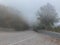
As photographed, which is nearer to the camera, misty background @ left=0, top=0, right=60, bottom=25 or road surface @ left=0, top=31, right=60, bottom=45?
road surface @ left=0, top=31, right=60, bottom=45

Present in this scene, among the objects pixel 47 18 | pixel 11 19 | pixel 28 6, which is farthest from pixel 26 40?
pixel 28 6

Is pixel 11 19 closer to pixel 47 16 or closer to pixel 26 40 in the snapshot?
pixel 47 16

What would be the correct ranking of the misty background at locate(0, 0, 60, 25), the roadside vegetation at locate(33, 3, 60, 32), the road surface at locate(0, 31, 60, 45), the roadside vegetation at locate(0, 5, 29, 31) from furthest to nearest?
the misty background at locate(0, 0, 60, 25), the roadside vegetation at locate(0, 5, 29, 31), the roadside vegetation at locate(33, 3, 60, 32), the road surface at locate(0, 31, 60, 45)

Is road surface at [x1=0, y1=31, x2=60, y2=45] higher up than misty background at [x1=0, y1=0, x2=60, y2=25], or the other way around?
misty background at [x1=0, y1=0, x2=60, y2=25]

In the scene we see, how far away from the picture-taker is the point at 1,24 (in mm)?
9289

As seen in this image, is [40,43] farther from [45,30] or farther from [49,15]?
[49,15]

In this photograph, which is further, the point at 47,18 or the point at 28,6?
the point at 28,6

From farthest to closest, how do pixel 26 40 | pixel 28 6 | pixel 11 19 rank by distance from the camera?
pixel 28 6, pixel 11 19, pixel 26 40

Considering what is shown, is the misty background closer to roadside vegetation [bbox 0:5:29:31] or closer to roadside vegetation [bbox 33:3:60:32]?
roadside vegetation [bbox 0:5:29:31]

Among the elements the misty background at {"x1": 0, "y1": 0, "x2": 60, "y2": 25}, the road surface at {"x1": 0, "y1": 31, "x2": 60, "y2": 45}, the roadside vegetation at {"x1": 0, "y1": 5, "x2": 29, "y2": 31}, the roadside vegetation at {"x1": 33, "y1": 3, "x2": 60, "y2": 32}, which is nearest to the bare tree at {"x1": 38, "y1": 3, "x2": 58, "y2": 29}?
the roadside vegetation at {"x1": 33, "y1": 3, "x2": 60, "y2": 32}

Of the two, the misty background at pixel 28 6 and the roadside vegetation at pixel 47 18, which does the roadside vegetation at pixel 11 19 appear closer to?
the misty background at pixel 28 6

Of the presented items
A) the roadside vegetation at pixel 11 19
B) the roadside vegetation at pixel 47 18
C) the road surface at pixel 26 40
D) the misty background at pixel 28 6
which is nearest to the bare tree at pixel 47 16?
the roadside vegetation at pixel 47 18

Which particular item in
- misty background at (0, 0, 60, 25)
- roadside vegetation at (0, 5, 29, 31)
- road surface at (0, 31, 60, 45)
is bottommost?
road surface at (0, 31, 60, 45)

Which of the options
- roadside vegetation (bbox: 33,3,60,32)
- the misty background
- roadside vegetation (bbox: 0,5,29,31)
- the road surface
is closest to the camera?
the road surface
